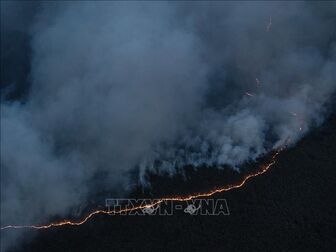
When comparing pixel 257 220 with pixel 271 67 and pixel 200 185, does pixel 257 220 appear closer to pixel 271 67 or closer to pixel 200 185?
pixel 200 185

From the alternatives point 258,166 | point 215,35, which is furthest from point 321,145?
A: point 215,35

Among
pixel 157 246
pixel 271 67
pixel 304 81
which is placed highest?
pixel 271 67

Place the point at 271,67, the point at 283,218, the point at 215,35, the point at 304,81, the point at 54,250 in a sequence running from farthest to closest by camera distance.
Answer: the point at 215,35 → the point at 271,67 → the point at 304,81 → the point at 54,250 → the point at 283,218

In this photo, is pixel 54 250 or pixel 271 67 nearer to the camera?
pixel 54 250

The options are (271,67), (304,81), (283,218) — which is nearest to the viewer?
(283,218)

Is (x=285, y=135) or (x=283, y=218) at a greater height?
(x=285, y=135)
